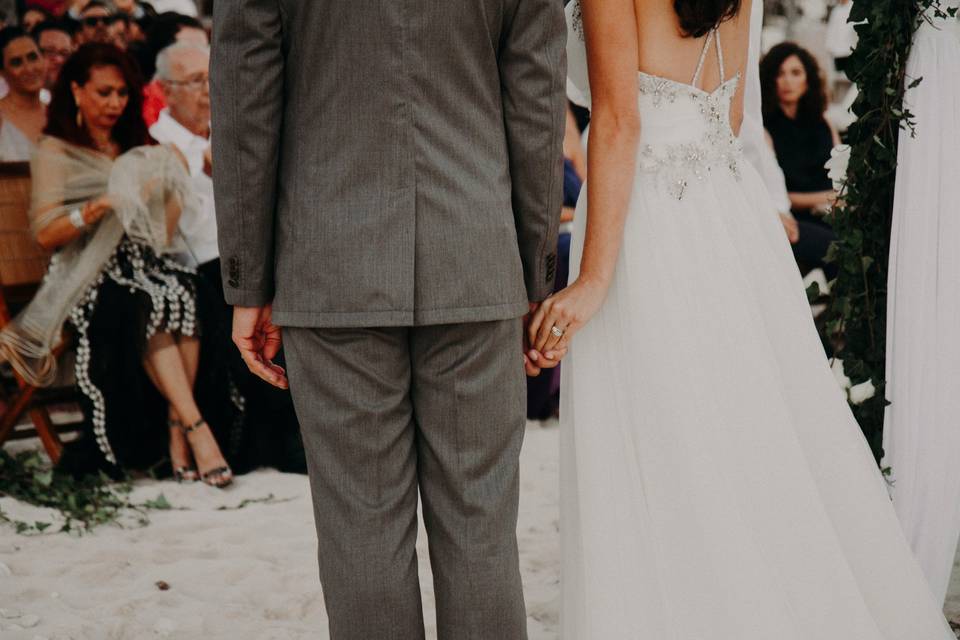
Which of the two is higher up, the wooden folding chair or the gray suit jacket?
the gray suit jacket

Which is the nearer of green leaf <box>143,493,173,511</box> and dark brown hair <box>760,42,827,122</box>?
green leaf <box>143,493,173,511</box>

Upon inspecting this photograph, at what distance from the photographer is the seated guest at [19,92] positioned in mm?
4566

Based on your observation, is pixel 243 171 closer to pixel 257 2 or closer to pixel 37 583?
pixel 257 2

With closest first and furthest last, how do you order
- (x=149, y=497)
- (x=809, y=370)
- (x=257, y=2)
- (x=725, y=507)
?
(x=257, y=2), (x=725, y=507), (x=809, y=370), (x=149, y=497)

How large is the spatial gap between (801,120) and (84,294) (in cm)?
395

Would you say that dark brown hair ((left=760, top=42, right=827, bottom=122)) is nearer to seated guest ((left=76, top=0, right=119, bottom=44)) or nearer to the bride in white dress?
seated guest ((left=76, top=0, right=119, bottom=44))

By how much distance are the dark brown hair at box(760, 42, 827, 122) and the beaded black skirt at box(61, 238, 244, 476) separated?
3.38m

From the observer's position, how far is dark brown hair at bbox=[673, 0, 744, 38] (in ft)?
6.02

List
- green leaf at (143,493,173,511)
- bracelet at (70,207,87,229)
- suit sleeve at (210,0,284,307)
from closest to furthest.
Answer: suit sleeve at (210,0,284,307), green leaf at (143,493,173,511), bracelet at (70,207,87,229)

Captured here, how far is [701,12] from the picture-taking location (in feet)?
6.03

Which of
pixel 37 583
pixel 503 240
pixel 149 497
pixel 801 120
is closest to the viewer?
pixel 503 240

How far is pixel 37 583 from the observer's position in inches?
115

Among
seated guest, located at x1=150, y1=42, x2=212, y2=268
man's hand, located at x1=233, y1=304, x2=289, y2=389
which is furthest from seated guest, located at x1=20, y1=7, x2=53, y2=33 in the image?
man's hand, located at x1=233, y1=304, x2=289, y2=389

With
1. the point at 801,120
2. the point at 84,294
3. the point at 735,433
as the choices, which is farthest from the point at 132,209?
the point at 801,120
